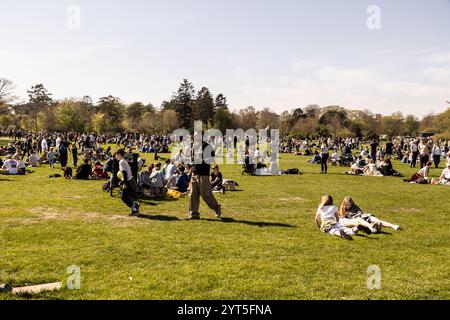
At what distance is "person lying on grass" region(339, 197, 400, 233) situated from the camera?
32.2 feet

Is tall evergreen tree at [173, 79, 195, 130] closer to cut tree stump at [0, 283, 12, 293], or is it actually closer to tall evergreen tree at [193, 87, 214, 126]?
tall evergreen tree at [193, 87, 214, 126]

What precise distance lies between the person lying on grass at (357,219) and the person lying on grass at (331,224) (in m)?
0.19

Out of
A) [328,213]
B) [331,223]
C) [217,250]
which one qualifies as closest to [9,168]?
[217,250]

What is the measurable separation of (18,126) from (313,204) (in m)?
98.1

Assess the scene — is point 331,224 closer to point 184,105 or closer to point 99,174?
point 99,174

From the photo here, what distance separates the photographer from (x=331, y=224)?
9.69 metres

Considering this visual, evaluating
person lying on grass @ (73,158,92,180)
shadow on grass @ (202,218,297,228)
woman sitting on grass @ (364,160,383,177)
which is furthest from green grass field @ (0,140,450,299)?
woman sitting on grass @ (364,160,383,177)

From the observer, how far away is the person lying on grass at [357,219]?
9.82 meters

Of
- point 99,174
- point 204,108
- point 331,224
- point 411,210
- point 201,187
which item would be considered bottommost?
point 411,210

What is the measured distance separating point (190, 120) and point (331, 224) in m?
87.6

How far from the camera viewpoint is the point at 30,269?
690cm

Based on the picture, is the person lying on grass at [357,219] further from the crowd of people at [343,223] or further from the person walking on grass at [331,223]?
the person walking on grass at [331,223]

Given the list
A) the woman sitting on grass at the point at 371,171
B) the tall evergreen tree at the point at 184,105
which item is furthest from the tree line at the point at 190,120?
the woman sitting on grass at the point at 371,171

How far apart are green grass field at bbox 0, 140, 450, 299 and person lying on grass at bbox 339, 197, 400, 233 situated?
0.94ft
